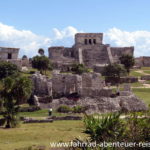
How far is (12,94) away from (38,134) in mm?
6703

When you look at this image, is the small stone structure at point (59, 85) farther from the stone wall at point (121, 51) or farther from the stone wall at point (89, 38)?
the stone wall at point (121, 51)

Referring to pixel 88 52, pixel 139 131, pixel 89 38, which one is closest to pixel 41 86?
pixel 139 131

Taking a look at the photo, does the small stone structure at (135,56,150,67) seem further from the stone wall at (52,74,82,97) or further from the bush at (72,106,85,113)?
the bush at (72,106,85,113)

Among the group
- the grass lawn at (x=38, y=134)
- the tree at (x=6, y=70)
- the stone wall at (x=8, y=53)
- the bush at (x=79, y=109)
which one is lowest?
the grass lawn at (x=38, y=134)

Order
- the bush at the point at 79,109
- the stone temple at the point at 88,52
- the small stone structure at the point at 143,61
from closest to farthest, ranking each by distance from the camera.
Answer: the bush at the point at 79,109
the stone temple at the point at 88,52
the small stone structure at the point at 143,61

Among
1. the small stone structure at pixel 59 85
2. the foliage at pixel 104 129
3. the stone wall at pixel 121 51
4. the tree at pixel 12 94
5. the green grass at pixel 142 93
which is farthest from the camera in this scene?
the stone wall at pixel 121 51

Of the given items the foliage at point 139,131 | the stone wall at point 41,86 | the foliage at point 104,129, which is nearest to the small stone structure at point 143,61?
the stone wall at point 41,86

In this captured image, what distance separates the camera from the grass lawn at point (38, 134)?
22.1 meters

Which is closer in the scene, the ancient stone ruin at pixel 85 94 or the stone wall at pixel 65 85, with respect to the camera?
the ancient stone ruin at pixel 85 94

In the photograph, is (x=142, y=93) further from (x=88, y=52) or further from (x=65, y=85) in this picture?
(x=88, y=52)

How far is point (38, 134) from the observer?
2575 cm

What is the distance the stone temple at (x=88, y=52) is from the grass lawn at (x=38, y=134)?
5184 cm

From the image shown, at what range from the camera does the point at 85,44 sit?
9156 cm

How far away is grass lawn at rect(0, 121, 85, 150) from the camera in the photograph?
22078 mm
